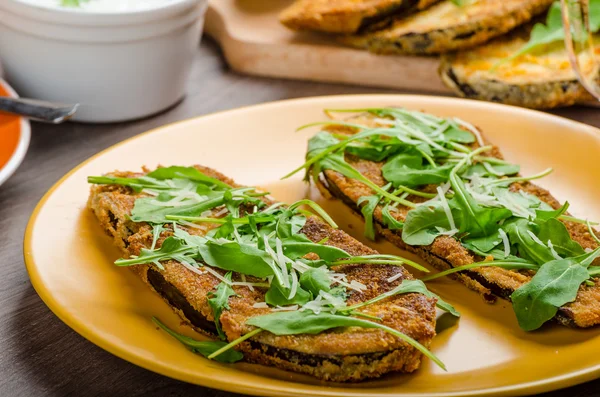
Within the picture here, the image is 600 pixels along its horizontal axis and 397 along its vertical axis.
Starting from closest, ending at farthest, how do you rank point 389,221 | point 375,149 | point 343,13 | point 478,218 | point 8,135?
1. point 478,218
2. point 389,221
3. point 375,149
4. point 8,135
5. point 343,13

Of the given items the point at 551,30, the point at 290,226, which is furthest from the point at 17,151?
the point at 551,30

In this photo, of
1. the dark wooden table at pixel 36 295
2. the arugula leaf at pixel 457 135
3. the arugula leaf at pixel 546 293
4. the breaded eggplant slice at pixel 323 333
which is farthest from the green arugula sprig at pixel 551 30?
the breaded eggplant slice at pixel 323 333

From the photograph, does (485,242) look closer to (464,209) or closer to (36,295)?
(464,209)

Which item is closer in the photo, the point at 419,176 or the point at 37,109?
the point at 419,176

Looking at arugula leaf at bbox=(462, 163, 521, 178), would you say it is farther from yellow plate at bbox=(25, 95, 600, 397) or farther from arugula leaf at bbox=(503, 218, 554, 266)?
arugula leaf at bbox=(503, 218, 554, 266)

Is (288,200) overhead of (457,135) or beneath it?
beneath

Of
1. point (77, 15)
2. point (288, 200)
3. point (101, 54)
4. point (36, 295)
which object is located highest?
point (77, 15)

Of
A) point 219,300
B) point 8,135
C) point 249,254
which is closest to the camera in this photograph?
point 219,300

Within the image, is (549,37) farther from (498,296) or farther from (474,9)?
(498,296)
